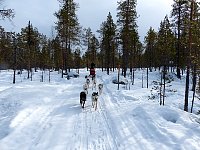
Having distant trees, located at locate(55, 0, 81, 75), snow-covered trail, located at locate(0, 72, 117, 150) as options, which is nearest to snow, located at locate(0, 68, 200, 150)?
snow-covered trail, located at locate(0, 72, 117, 150)

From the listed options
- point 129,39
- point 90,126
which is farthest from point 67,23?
point 90,126

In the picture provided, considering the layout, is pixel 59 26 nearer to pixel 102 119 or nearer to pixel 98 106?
pixel 98 106

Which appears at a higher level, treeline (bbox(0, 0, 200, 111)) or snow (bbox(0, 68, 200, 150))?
treeline (bbox(0, 0, 200, 111))

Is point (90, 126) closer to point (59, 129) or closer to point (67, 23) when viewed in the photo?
point (59, 129)

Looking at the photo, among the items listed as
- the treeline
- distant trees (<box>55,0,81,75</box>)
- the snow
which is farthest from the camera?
distant trees (<box>55,0,81,75</box>)

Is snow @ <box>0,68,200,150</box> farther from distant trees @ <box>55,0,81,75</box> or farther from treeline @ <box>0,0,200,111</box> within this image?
distant trees @ <box>55,0,81,75</box>

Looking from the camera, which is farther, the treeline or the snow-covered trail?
the treeline

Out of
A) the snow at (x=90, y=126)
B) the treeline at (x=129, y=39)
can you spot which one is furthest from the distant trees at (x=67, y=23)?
the snow at (x=90, y=126)

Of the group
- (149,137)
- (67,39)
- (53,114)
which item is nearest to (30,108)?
(53,114)

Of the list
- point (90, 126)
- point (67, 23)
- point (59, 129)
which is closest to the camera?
point (59, 129)

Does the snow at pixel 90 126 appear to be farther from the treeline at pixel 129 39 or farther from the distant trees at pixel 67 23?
the distant trees at pixel 67 23

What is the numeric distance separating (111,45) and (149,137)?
148ft

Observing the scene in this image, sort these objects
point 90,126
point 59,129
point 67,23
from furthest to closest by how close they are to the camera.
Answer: point 67,23, point 90,126, point 59,129

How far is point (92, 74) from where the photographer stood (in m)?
31.5
